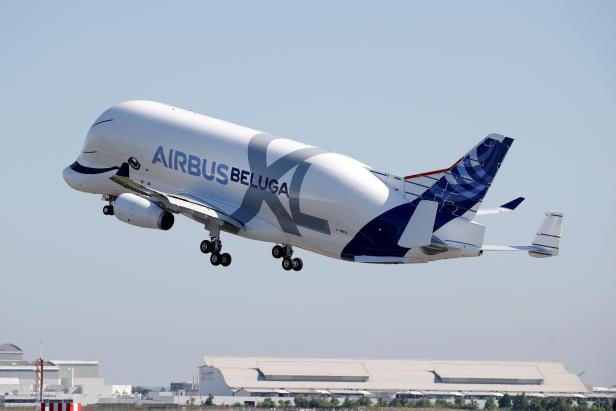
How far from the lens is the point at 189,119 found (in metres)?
92.9

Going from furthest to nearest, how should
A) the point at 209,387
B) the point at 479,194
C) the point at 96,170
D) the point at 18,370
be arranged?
the point at 18,370
the point at 209,387
the point at 96,170
the point at 479,194

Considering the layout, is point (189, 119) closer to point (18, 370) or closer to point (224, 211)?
point (224, 211)

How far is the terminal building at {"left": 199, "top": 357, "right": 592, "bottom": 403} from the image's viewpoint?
14950 centimetres

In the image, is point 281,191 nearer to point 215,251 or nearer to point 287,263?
point 215,251

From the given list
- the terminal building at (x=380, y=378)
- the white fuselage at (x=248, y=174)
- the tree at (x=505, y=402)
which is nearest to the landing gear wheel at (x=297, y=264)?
the white fuselage at (x=248, y=174)

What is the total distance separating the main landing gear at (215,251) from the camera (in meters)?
90.3

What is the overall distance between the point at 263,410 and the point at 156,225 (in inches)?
744

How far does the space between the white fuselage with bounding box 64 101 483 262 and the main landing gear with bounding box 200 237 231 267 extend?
77.8 inches

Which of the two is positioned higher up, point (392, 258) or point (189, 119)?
point (189, 119)

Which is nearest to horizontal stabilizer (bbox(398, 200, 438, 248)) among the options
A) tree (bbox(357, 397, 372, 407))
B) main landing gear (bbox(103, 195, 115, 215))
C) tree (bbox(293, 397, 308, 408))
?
main landing gear (bbox(103, 195, 115, 215))

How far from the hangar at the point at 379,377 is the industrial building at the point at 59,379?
511 inches

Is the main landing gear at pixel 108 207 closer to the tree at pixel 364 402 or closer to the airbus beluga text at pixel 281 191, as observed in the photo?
the airbus beluga text at pixel 281 191

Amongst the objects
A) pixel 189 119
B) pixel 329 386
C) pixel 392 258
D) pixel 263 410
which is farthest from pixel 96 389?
pixel 392 258

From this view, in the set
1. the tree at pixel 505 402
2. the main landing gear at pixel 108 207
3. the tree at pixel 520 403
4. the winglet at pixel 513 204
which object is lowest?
the tree at pixel 520 403
